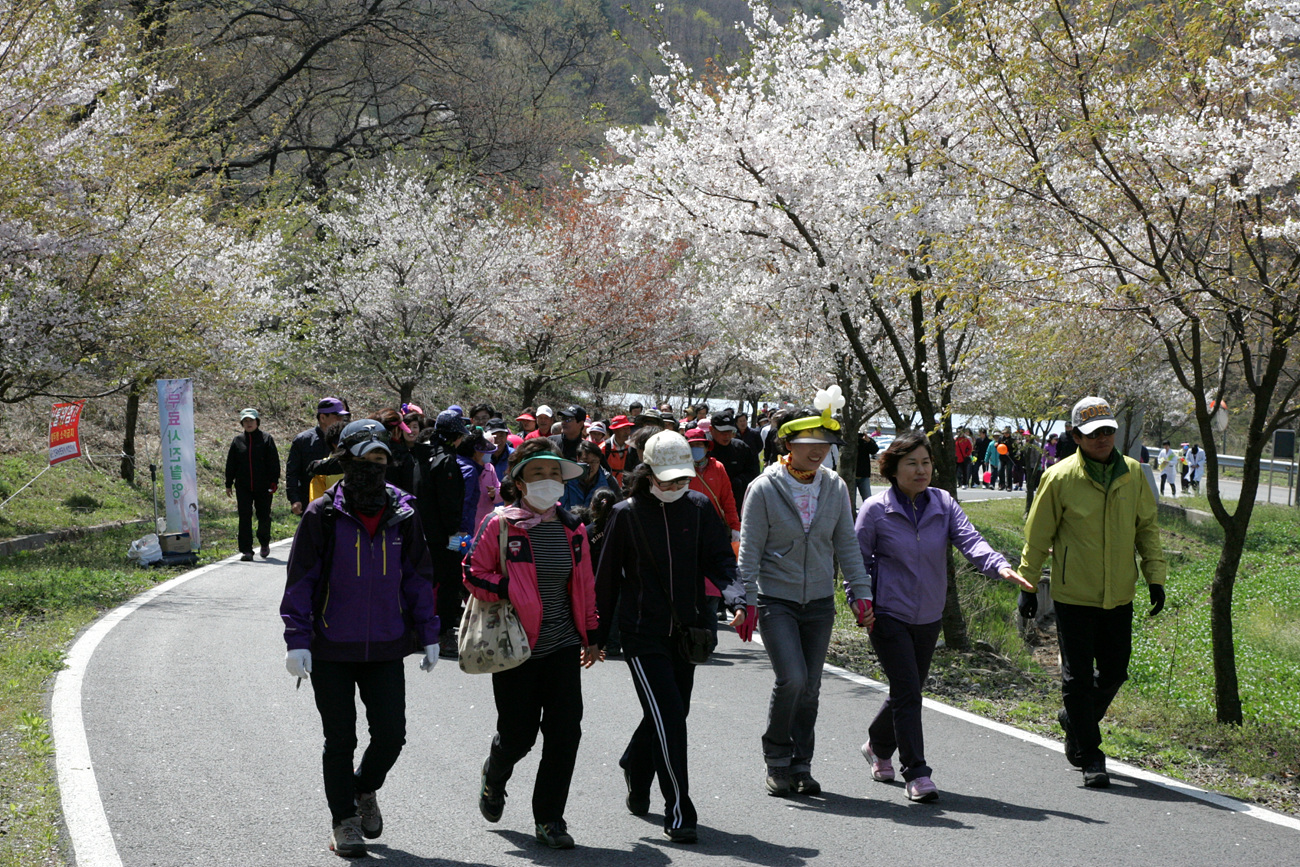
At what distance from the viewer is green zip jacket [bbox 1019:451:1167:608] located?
602 cm

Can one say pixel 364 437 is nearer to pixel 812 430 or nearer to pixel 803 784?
pixel 812 430

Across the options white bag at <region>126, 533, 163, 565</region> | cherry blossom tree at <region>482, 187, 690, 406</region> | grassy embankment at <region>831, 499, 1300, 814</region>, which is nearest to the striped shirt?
grassy embankment at <region>831, 499, 1300, 814</region>

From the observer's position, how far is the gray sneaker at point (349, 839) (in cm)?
464

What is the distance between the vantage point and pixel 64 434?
13.7m

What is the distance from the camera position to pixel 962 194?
10.3 metres

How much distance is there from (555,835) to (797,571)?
171 cm

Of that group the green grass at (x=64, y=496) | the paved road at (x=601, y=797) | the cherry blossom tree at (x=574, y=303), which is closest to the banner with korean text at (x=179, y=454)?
the green grass at (x=64, y=496)

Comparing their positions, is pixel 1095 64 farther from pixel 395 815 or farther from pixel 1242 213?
pixel 395 815

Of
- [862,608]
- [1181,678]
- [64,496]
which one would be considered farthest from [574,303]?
[862,608]

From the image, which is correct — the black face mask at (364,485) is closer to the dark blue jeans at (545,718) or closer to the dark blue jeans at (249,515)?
the dark blue jeans at (545,718)

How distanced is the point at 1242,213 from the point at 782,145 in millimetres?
4689

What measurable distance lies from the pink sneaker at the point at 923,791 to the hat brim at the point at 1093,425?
193 centimetres

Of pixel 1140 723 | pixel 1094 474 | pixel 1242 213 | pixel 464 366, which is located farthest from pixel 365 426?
pixel 464 366

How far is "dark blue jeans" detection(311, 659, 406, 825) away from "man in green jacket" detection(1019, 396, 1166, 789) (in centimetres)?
325
